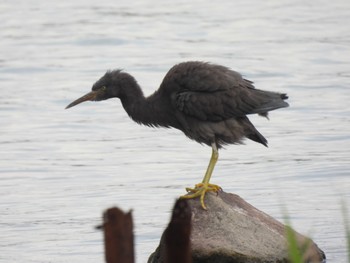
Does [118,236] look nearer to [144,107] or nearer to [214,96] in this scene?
[214,96]

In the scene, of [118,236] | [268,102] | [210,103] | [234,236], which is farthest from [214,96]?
[118,236]

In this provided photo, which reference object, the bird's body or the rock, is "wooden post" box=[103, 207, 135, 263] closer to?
the rock

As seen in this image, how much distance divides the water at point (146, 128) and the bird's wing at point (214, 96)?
0.87 m

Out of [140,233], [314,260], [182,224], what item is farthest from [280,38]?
[182,224]

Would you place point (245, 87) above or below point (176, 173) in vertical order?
above

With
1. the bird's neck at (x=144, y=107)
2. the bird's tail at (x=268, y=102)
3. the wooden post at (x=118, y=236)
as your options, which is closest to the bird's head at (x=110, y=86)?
the bird's neck at (x=144, y=107)

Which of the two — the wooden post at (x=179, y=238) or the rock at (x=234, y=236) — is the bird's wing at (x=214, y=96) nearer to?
the rock at (x=234, y=236)

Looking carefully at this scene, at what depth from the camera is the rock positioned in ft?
27.7

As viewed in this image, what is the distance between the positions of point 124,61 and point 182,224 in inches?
574

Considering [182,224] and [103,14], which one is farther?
[103,14]

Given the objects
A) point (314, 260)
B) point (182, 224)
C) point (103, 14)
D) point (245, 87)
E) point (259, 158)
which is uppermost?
point (182, 224)

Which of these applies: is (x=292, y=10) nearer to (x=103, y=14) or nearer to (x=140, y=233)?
(x=103, y=14)

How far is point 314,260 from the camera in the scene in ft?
27.9

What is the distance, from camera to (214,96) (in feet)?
31.5
